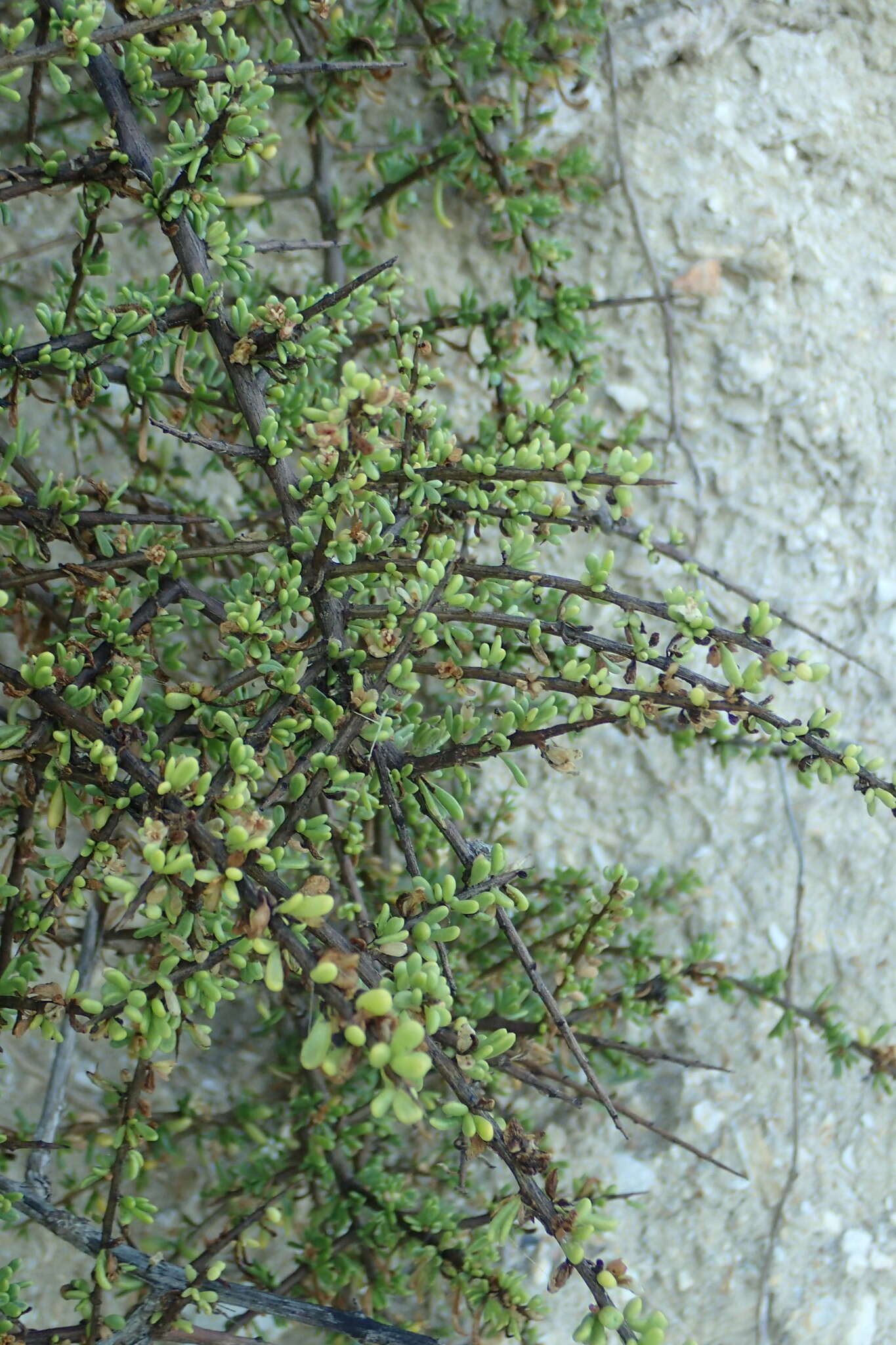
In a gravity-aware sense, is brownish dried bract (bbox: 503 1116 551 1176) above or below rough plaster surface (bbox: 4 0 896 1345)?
below

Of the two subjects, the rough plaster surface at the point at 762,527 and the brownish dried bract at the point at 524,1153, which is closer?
the brownish dried bract at the point at 524,1153

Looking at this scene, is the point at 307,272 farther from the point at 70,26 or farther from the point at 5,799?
the point at 5,799

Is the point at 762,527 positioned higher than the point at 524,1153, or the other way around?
the point at 762,527

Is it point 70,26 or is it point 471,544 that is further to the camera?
point 471,544

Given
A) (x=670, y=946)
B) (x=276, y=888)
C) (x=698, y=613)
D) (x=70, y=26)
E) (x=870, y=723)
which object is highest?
(x=870, y=723)

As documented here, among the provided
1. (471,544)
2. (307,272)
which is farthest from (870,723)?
(307,272)

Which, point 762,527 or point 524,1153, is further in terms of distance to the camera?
point 762,527

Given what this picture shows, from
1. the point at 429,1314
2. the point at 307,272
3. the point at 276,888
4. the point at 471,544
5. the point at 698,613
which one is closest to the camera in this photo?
the point at 276,888

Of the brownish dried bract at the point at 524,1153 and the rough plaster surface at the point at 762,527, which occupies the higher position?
the rough plaster surface at the point at 762,527
